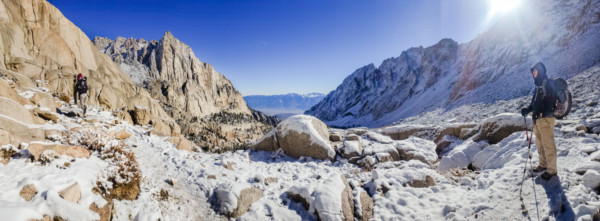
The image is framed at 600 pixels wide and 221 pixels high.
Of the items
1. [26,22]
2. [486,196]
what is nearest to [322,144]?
[486,196]

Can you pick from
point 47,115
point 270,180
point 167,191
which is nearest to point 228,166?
point 270,180

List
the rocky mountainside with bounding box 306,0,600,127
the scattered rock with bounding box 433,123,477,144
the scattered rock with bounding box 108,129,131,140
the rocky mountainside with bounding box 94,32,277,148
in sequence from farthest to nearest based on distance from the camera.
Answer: the rocky mountainside with bounding box 94,32,277,148 < the rocky mountainside with bounding box 306,0,600,127 < the scattered rock with bounding box 433,123,477,144 < the scattered rock with bounding box 108,129,131,140

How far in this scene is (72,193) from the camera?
20.4 ft

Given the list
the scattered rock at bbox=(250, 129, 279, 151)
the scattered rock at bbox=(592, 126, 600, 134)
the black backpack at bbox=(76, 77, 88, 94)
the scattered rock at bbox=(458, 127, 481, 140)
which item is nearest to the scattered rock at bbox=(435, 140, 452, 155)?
the scattered rock at bbox=(458, 127, 481, 140)

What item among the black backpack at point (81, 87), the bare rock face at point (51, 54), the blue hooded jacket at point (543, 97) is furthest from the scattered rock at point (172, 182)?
the bare rock face at point (51, 54)

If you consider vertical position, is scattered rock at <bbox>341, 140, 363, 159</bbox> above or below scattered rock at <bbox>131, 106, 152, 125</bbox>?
below

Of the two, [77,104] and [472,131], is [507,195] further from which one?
[77,104]

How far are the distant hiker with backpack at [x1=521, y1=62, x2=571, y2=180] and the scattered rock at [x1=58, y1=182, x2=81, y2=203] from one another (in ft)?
46.2

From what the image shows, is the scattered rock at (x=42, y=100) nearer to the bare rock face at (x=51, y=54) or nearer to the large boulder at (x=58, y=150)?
the bare rock face at (x=51, y=54)

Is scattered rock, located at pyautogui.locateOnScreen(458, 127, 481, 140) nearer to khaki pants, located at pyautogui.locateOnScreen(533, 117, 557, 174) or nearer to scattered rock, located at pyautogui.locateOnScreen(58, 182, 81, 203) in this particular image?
khaki pants, located at pyautogui.locateOnScreen(533, 117, 557, 174)

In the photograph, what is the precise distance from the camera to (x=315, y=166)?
532 inches

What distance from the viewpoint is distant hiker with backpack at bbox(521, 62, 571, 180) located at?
22.3ft

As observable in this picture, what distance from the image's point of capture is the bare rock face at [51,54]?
25.2 metres

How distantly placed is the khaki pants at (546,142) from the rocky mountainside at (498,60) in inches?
2387
